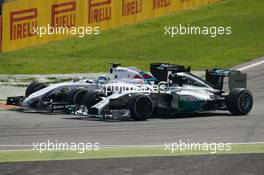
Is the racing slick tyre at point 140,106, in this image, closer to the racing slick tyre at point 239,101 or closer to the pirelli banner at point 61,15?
the racing slick tyre at point 239,101

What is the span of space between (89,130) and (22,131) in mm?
1424

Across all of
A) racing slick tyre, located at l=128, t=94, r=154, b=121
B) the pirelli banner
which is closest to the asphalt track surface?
racing slick tyre, located at l=128, t=94, r=154, b=121

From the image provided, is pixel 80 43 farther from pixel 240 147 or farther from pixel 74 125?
pixel 240 147

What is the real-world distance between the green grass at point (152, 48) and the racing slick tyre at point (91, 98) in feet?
43.6

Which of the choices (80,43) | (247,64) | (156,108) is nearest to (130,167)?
(156,108)

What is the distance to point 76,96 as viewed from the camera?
2019 cm

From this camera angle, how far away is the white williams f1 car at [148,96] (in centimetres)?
1858

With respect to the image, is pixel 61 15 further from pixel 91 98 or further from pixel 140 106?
pixel 140 106

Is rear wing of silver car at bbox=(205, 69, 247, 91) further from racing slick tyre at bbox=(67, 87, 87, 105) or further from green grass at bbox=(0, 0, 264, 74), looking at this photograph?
green grass at bbox=(0, 0, 264, 74)

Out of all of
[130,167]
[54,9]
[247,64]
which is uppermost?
[54,9]

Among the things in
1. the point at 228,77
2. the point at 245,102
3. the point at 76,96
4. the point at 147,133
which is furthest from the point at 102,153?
the point at 228,77

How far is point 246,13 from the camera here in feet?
156

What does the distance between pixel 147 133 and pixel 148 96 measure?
8.41 ft

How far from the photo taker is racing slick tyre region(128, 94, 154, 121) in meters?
18.3
